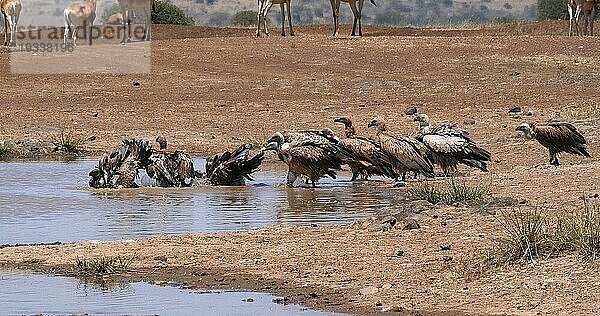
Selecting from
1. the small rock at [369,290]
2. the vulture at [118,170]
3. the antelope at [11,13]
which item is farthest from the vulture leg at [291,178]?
the antelope at [11,13]

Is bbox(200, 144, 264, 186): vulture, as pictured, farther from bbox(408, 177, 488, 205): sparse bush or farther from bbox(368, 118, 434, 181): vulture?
bbox(408, 177, 488, 205): sparse bush

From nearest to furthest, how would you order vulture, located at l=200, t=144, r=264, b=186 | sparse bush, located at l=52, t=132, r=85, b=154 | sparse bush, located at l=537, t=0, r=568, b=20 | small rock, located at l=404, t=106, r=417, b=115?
vulture, located at l=200, t=144, r=264, b=186, sparse bush, located at l=52, t=132, r=85, b=154, small rock, located at l=404, t=106, r=417, b=115, sparse bush, located at l=537, t=0, r=568, b=20

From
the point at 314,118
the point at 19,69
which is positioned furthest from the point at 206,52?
the point at 314,118

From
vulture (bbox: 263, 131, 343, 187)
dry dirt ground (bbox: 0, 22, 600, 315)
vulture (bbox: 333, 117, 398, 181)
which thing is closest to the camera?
dry dirt ground (bbox: 0, 22, 600, 315)

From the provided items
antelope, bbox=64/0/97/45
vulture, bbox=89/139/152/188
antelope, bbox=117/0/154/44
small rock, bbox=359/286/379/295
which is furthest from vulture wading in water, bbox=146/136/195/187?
antelope, bbox=117/0/154/44

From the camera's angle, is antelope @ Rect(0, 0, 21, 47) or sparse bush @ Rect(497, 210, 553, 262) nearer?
sparse bush @ Rect(497, 210, 553, 262)

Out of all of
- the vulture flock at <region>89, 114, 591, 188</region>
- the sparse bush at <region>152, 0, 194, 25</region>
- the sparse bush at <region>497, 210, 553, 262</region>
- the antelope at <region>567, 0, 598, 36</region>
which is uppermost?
the antelope at <region>567, 0, 598, 36</region>

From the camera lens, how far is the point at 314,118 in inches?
808

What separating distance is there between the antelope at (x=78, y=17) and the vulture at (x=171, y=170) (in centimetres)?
1655

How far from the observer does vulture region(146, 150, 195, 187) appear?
1380 cm

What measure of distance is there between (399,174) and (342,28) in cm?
2345

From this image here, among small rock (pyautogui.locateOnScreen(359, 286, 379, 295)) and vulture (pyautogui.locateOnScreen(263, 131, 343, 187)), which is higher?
small rock (pyautogui.locateOnScreen(359, 286, 379, 295))

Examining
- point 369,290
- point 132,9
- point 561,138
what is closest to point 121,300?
point 369,290

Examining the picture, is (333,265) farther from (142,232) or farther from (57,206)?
(57,206)
